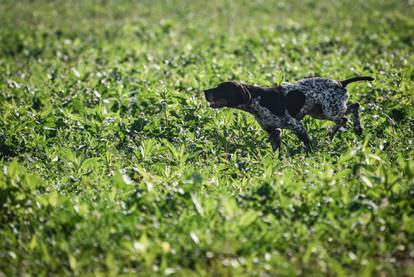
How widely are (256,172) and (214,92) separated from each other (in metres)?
→ 1.19

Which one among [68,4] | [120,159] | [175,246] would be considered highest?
[175,246]

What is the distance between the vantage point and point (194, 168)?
19.3 feet

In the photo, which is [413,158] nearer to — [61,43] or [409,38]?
[409,38]

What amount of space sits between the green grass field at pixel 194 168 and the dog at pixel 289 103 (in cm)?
20

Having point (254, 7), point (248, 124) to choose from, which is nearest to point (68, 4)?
point (254, 7)

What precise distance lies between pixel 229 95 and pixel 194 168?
1.09 meters

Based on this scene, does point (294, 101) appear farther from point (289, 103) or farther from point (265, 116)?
point (265, 116)

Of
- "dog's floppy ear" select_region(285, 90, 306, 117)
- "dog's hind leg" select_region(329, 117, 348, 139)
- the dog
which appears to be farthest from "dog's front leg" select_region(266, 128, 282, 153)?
"dog's hind leg" select_region(329, 117, 348, 139)

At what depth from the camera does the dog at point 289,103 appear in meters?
6.56

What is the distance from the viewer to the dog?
656 centimetres

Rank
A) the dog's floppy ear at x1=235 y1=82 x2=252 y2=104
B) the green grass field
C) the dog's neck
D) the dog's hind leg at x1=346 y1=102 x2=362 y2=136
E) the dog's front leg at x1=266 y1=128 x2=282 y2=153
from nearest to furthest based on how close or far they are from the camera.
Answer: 1. the green grass field
2. the dog's floppy ear at x1=235 y1=82 x2=252 y2=104
3. the dog's neck
4. the dog's front leg at x1=266 y1=128 x2=282 y2=153
5. the dog's hind leg at x1=346 y1=102 x2=362 y2=136

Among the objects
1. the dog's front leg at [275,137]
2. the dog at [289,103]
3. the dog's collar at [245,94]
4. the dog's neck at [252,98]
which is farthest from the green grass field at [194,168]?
the dog's collar at [245,94]

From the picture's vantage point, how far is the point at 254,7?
65.1 ft

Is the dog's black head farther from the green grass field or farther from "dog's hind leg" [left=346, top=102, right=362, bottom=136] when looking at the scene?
"dog's hind leg" [left=346, top=102, right=362, bottom=136]
